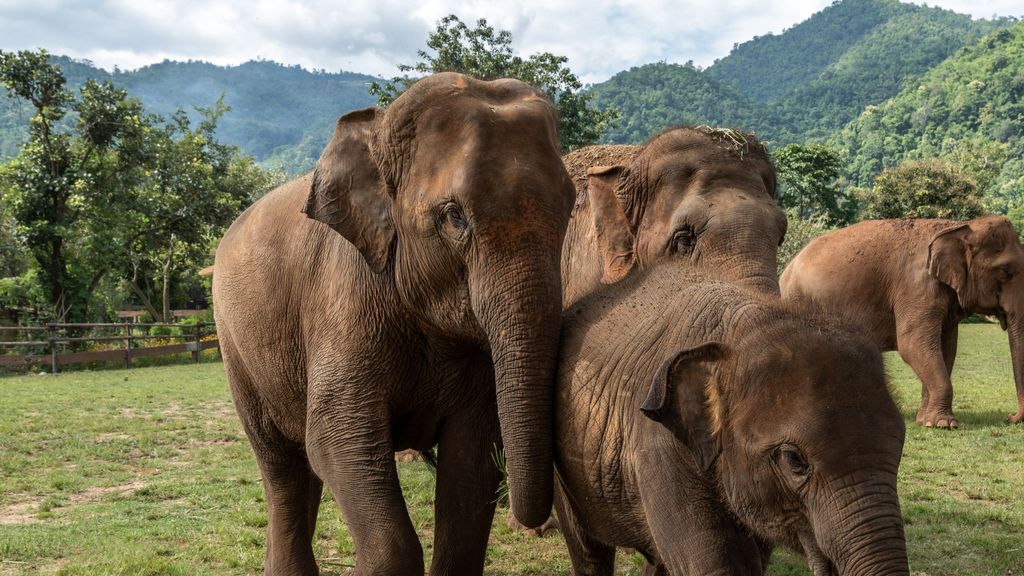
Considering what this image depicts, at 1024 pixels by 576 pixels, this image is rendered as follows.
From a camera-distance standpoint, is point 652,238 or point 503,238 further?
point 652,238

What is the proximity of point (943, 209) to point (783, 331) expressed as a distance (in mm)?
45754

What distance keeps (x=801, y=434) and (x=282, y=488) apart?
388 centimetres

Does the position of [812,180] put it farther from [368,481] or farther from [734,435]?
[734,435]

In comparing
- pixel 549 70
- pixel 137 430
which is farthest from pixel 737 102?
pixel 137 430

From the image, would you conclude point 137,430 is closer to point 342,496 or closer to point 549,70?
point 342,496

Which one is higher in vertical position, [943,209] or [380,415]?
[943,209]

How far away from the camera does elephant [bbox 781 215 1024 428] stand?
533 inches

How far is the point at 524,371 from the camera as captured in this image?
3729 millimetres

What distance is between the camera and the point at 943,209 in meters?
44.2

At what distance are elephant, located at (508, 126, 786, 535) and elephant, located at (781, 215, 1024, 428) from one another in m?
8.46

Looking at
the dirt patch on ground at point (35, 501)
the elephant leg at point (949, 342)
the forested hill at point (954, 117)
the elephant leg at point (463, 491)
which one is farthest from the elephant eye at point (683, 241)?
the forested hill at point (954, 117)

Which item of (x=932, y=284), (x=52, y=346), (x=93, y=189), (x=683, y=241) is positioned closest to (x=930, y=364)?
(x=932, y=284)

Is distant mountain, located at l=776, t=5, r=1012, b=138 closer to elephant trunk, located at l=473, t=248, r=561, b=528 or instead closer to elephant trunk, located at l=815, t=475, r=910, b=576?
elephant trunk, located at l=473, t=248, r=561, b=528

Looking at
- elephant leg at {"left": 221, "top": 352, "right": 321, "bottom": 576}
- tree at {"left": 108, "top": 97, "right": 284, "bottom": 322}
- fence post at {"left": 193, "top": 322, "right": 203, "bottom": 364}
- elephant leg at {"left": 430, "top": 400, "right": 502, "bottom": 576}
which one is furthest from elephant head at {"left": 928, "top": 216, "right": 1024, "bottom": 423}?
tree at {"left": 108, "top": 97, "right": 284, "bottom": 322}
